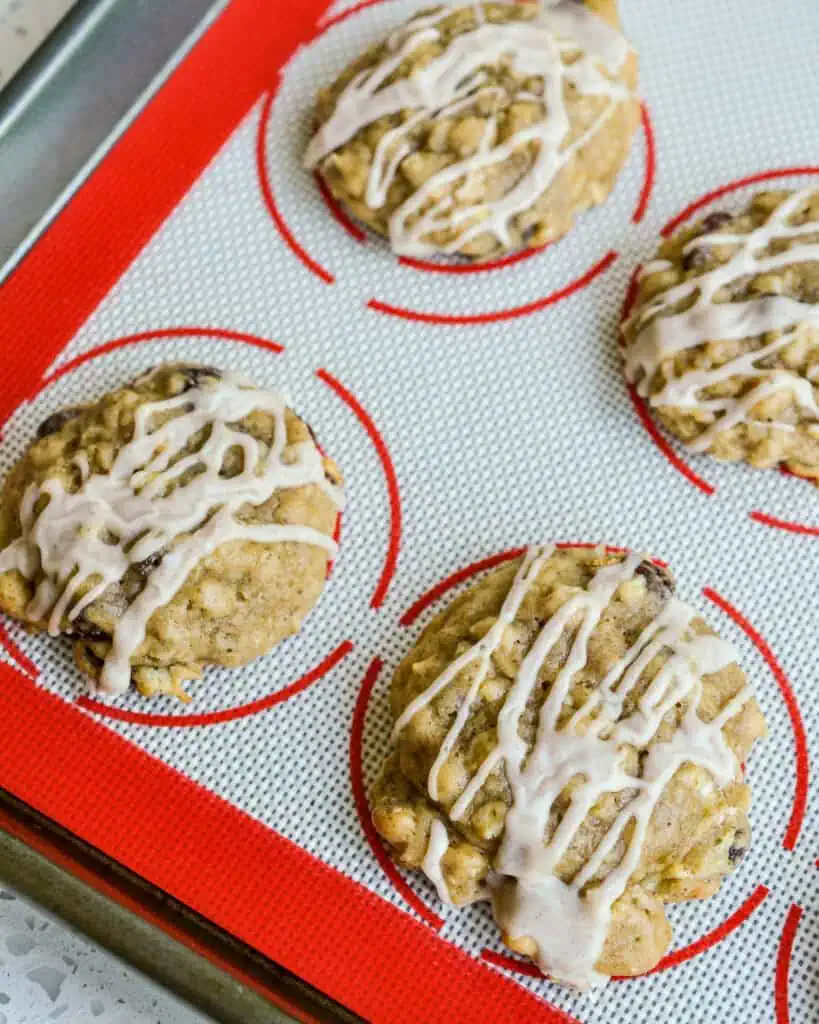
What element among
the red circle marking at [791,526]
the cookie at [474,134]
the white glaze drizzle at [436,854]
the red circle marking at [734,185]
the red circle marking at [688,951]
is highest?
A: the cookie at [474,134]

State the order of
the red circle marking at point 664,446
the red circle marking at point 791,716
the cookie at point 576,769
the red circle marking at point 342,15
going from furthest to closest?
the red circle marking at point 342,15 → the red circle marking at point 664,446 → the red circle marking at point 791,716 → the cookie at point 576,769

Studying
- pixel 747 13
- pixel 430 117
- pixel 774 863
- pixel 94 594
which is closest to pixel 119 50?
pixel 430 117

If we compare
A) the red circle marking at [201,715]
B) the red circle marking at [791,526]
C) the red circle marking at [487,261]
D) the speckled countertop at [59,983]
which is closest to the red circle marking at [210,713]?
the red circle marking at [201,715]

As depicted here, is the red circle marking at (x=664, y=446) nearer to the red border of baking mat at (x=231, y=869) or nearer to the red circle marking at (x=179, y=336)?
the red circle marking at (x=179, y=336)

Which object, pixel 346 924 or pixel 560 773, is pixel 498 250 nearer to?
pixel 560 773

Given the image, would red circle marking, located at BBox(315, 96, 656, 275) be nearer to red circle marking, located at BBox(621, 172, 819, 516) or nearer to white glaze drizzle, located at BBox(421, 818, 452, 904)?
red circle marking, located at BBox(621, 172, 819, 516)

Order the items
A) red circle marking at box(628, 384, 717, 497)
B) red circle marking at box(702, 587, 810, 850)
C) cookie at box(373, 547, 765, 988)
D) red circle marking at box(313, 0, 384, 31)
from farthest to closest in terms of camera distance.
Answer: red circle marking at box(313, 0, 384, 31) → red circle marking at box(628, 384, 717, 497) → red circle marking at box(702, 587, 810, 850) → cookie at box(373, 547, 765, 988)

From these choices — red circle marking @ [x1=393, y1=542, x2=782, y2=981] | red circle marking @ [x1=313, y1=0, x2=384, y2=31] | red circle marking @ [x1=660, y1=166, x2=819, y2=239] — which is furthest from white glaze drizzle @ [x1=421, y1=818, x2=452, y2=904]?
red circle marking @ [x1=313, y1=0, x2=384, y2=31]

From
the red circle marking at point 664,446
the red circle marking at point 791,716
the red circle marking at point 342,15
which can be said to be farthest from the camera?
the red circle marking at point 342,15
